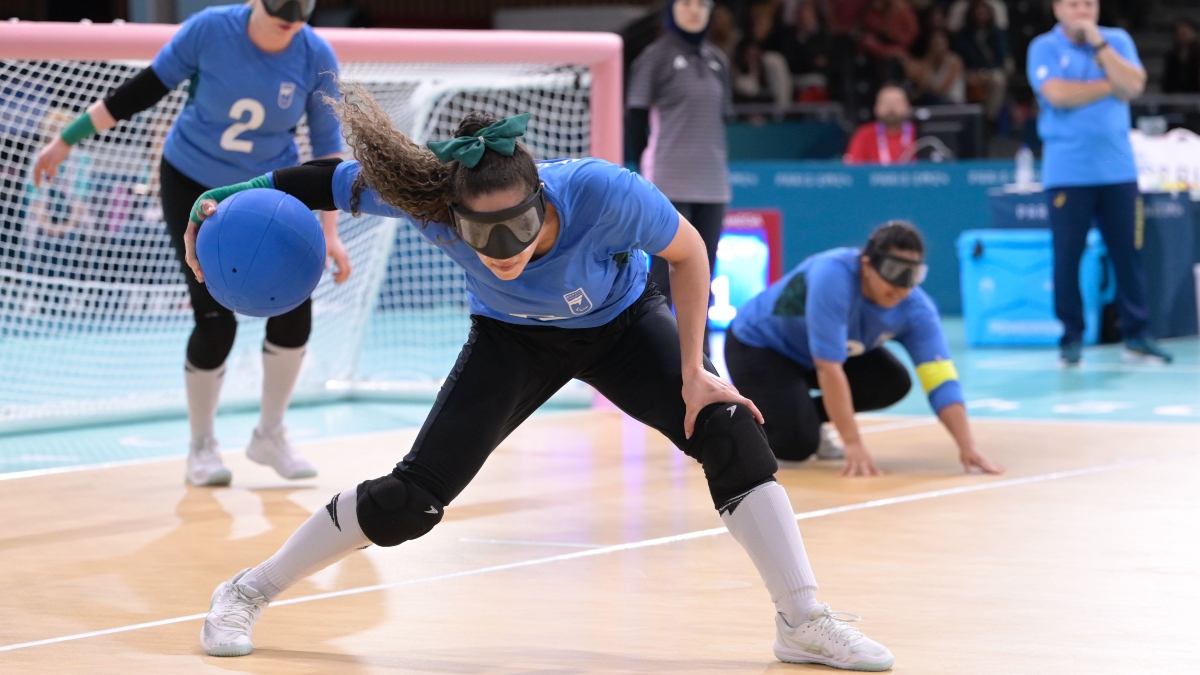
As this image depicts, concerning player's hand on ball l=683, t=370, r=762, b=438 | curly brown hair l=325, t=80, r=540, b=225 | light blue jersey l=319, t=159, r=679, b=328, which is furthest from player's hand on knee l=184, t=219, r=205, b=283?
player's hand on ball l=683, t=370, r=762, b=438

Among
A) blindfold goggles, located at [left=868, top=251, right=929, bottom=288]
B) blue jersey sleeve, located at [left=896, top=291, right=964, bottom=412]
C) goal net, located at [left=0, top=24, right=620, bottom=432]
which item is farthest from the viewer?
goal net, located at [left=0, top=24, right=620, bottom=432]

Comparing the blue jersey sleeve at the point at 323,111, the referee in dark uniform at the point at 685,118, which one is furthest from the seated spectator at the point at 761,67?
the blue jersey sleeve at the point at 323,111

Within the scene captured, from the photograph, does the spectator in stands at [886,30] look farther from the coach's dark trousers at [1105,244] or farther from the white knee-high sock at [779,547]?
the white knee-high sock at [779,547]

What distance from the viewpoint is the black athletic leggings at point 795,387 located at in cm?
593

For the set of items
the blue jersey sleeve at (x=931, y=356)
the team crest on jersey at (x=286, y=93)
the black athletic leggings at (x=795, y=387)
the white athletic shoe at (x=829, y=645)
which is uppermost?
the team crest on jersey at (x=286, y=93)

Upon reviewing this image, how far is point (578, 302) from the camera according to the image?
3389mm

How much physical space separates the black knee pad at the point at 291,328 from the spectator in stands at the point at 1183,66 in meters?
11.1

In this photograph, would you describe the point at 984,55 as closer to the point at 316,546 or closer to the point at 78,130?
the point at 78,130

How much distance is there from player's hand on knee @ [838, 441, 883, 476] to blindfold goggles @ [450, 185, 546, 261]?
290cm

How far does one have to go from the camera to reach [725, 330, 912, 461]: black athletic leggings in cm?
593

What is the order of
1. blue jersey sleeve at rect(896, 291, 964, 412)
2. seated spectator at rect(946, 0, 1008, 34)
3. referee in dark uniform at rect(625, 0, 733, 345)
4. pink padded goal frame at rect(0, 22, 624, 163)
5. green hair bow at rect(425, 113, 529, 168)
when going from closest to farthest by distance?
1. green hair bow at rect(425, 113, 529, 168)
2. blue jersey sleeve at rect(896, 291, 964, 412)
3. pink padded goal frame at rect(0, 22, 624, 163)
4. referee in dark uniform at rect(625, 0, 733, 345)
5. seated spectator at rect(946, 0, 1008, 34)

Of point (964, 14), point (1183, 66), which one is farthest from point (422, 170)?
point (964, 14)

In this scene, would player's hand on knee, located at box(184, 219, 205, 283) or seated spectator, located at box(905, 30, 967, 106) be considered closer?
player's hand on knee, located at box(184, 219, 205, 283)

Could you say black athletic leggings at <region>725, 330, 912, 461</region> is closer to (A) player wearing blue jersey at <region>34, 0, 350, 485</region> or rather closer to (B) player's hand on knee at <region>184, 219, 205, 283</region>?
(A) player wearing blue jersey at <region>34, 0, 350, 485</region>
